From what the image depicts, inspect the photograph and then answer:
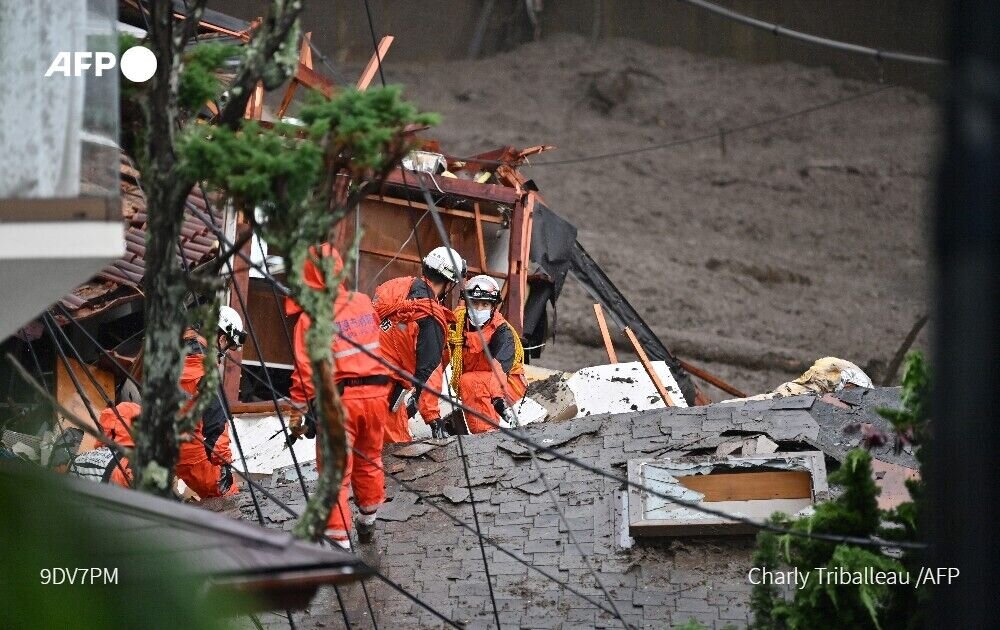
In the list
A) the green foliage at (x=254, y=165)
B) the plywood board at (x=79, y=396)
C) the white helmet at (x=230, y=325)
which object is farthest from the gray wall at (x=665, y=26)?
the green foliage at (x=254, y=165)

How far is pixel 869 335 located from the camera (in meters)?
24.5

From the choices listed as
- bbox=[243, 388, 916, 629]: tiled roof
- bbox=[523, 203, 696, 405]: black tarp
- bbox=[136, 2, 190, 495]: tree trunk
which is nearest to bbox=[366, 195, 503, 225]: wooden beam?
bbox=[523, 203, 696, 405]: black tarp

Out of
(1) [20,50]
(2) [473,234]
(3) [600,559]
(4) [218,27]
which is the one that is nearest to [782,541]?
(3) [600,559]

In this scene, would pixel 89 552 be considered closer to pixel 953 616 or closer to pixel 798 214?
pixel 953 616

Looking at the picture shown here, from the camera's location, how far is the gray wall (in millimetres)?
28125

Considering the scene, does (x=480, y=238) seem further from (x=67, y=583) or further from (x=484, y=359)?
(x=67, y=583)

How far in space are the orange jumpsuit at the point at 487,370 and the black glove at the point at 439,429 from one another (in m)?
0.23

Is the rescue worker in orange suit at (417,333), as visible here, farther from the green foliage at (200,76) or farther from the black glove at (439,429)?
the green foliage at (200,76)

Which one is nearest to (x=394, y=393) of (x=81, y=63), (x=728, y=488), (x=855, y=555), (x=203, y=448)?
(x=203, y=448)

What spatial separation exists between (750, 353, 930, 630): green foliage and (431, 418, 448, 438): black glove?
4.86m

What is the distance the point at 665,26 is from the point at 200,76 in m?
23.9

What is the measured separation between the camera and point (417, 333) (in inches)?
460

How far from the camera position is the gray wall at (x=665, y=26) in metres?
28.1

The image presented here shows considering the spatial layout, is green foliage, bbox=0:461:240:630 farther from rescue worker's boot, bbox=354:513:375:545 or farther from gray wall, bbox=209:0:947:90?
gray wall, bbox=209:0:947:90
